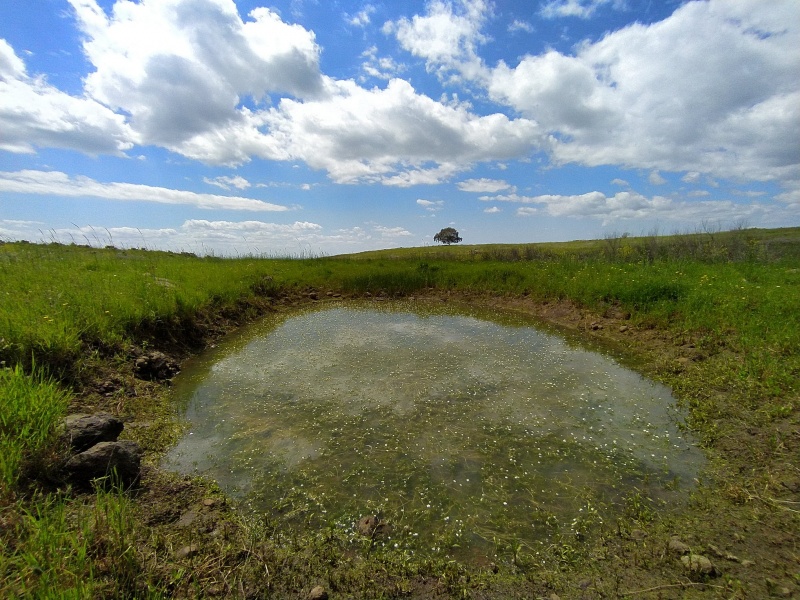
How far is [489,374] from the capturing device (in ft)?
26.4

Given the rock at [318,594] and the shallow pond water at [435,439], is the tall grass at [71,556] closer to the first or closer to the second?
the rock at [318,594]

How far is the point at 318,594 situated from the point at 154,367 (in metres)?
6.57

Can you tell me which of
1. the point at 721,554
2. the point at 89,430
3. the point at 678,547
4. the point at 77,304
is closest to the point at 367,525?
the point at 678,547

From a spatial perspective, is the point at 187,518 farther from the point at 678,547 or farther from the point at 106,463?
the point at 678,547

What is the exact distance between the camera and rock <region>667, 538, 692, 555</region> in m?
3.35

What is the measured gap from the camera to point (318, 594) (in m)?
2.96

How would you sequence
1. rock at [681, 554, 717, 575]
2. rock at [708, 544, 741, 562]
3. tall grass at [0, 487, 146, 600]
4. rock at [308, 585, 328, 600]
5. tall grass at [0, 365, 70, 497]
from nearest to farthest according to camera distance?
tall grass at [0, 487, 146, 600] → rock at [308, 585, 328, 600] → rock at [681, 554, 717, 575] → rock at [708, 544, 741, 562] → tall grass at [0, 365, 70, 497]

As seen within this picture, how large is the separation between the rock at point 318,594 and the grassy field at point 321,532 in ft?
0.32

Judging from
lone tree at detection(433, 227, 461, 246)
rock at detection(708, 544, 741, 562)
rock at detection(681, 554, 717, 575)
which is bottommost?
rock at detection(708, 544, 741, 562)

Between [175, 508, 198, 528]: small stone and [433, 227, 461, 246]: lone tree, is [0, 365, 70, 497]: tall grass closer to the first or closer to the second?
[175, 508, 198, 528]: small stone

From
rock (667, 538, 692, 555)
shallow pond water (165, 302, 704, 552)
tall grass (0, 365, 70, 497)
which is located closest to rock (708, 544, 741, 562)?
rock (667, 538, 692, 555)

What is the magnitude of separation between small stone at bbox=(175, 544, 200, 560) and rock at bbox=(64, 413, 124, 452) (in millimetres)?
1995

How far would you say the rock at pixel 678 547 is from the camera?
3.35 m

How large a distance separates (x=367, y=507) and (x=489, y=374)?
15.3 feet
